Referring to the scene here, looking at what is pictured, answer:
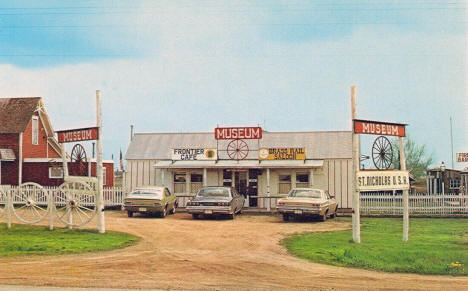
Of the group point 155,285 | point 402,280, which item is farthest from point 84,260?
point 402,280

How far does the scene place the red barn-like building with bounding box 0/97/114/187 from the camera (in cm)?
3675

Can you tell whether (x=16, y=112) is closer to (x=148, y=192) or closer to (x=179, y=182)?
(x=179, y=182)

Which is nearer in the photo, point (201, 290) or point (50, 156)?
point (201, 290)

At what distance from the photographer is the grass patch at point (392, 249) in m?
12.7

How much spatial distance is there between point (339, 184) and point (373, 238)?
12.8m

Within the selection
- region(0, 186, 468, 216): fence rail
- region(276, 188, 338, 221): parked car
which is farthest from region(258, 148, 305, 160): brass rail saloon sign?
region(276, 188, 338, 221): parked car

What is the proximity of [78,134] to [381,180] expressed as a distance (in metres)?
10.2

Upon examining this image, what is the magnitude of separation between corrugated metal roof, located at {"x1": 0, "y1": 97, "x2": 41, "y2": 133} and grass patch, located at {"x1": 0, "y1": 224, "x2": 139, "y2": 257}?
1810cm

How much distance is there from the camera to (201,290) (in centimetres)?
1030

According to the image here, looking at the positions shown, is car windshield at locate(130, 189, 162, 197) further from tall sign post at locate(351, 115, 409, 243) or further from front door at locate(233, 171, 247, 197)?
tall sign post at locate(351, 115, 409, 243)

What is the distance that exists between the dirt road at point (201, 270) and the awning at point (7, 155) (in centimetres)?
2161

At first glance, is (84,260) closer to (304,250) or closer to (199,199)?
(304,250)

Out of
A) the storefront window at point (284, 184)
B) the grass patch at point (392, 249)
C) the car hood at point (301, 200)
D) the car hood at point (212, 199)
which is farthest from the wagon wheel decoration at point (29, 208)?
the storefront window at point (284, 184)

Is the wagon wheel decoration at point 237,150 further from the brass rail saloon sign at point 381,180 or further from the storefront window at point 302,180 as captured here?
the brass rail saloon sign at point 381,180
